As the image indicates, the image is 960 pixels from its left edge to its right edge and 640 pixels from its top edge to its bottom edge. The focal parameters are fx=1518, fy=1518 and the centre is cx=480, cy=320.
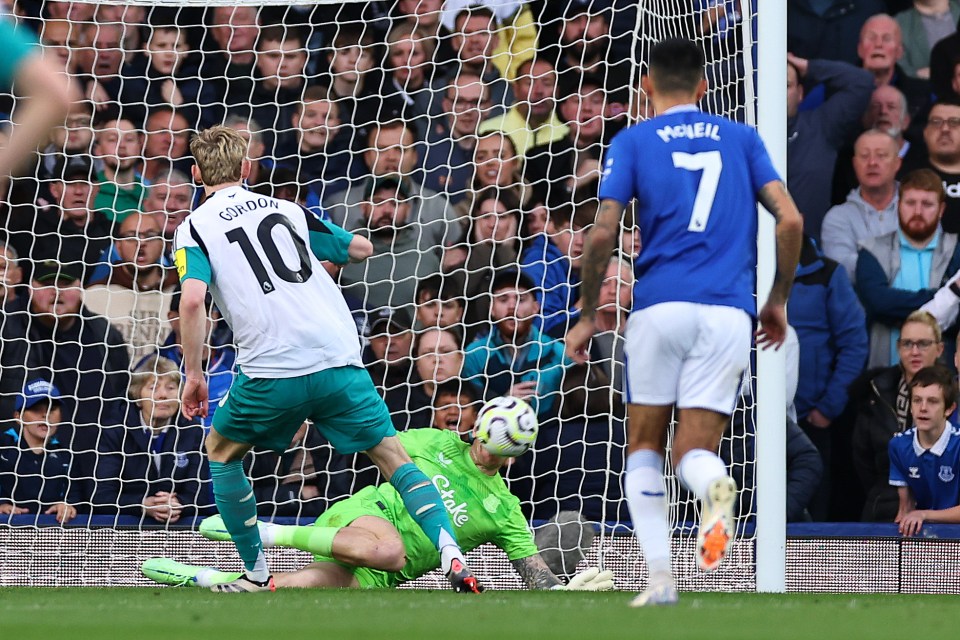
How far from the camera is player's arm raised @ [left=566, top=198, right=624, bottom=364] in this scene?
464cm

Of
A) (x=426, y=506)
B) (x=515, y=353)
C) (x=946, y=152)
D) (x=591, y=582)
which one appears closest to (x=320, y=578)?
(x=426, y=506)

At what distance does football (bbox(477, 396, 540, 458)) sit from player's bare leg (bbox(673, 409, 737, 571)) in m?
1.92

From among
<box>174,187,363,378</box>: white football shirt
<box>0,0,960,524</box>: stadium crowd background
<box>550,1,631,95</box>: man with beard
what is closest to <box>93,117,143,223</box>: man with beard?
<box>0,0,960,524</box>: stadium crowd background

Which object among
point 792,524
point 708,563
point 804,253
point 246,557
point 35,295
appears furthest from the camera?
point 35,295

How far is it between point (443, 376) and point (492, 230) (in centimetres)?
88

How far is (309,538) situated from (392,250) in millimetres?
2767

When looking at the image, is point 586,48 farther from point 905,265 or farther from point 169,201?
point 169,201

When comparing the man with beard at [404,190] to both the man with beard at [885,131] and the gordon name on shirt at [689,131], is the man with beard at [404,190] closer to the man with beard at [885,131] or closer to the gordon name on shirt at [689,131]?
the man with beard at [885,131]

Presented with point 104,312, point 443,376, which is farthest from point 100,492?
point 443,376

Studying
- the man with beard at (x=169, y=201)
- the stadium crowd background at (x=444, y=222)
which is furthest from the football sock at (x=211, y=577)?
the man with beard at (x=169, y=201)

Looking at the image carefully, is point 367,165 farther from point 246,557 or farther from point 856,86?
point 246,557

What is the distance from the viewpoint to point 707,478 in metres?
4.37

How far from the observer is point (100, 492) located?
8461mm

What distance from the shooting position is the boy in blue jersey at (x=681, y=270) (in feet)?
15.2
